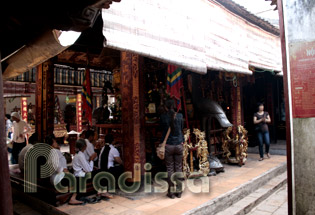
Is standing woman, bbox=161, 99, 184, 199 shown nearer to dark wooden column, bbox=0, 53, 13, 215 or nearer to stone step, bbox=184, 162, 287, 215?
stone step, bbox=184, 162, 287, 215

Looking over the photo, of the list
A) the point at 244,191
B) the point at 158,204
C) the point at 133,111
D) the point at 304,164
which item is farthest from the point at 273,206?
the point at 133,111

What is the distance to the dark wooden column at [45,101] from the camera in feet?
24.4

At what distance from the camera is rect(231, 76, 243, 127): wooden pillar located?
9.11 meters

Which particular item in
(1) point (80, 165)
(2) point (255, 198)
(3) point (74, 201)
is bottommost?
(2) point (255, 198)

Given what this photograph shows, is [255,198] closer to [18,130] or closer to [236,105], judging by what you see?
[236,105]

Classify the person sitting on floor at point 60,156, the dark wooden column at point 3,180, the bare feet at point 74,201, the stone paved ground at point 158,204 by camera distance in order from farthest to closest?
the person sitting on floor at point 60,156 < the bare feet at point 74,201 < the stone paved ground at point 158,204 < the dark wooden column at point 3,180

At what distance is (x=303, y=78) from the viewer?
9.95 feet

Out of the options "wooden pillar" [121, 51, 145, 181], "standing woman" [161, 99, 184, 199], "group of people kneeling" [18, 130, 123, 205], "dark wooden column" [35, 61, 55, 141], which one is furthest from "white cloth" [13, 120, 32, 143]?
"standing woman" [161, 99, 184, 199]

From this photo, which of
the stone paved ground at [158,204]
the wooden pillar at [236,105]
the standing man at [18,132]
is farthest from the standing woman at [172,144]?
the standing man at [18,132]

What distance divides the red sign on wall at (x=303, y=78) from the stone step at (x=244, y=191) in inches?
101

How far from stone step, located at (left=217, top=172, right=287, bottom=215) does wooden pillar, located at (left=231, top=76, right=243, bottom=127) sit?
2562 mm

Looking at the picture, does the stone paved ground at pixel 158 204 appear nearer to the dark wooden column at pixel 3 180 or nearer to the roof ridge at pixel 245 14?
the dark wooden column at pixel 3 180

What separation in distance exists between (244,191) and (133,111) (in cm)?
333

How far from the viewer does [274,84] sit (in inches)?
539
